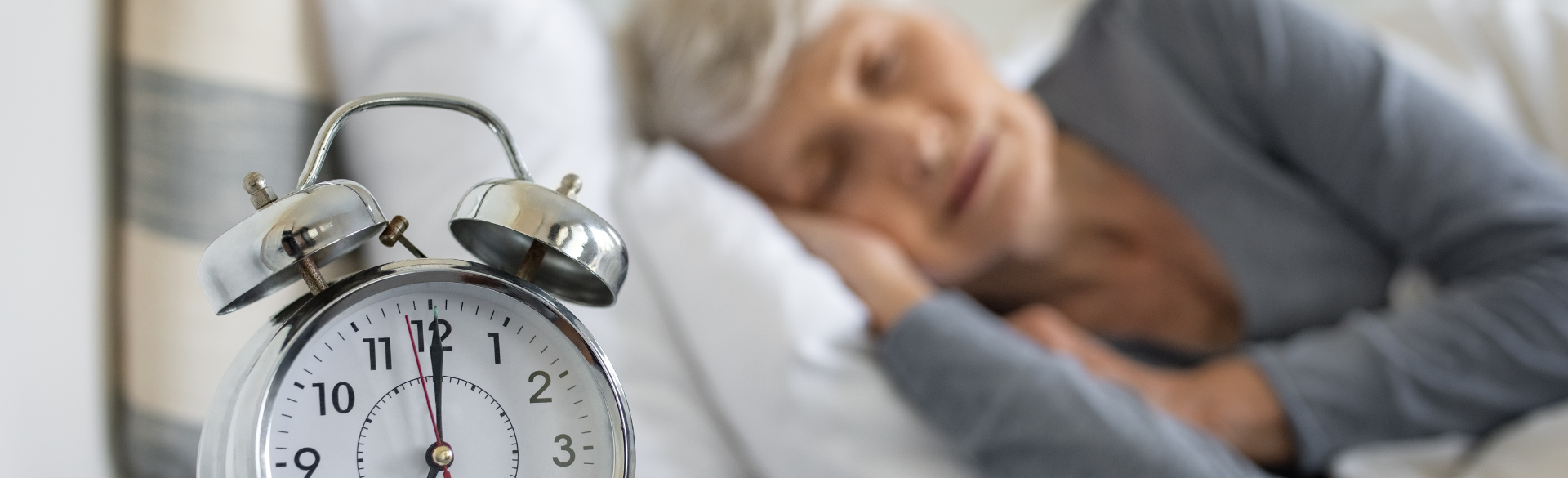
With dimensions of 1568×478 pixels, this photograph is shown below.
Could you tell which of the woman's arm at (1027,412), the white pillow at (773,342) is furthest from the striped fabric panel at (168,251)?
the woman's arm at (1027,412)

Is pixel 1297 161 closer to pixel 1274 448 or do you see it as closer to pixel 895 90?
pixel 1274 448

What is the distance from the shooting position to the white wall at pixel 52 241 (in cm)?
41

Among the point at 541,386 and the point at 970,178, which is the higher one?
the point at 970,178

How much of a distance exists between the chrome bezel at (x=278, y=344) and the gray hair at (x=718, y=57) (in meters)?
0.66

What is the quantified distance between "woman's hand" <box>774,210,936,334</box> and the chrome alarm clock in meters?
0.49

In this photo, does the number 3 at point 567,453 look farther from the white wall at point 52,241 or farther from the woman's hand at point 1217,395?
the woman's hand at point 1217,395

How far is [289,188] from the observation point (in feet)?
2.00

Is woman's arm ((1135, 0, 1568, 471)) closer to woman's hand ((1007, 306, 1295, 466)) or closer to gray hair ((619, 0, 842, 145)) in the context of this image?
woman's hand ((1007, 306, 1295, 466))

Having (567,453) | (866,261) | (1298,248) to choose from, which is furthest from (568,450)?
(1298,248)

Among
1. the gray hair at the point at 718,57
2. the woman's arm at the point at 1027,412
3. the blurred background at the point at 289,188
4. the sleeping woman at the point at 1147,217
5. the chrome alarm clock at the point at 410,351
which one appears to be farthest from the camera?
the gray hair at the point at 718,57

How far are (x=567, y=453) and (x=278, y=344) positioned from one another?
0.11 meters

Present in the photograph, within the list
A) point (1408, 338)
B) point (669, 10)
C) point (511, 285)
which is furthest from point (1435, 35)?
point (511, 285)

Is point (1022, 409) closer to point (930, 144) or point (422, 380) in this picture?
point (930, 144)

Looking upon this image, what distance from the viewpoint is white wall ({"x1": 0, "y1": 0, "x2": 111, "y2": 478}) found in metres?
0.41
